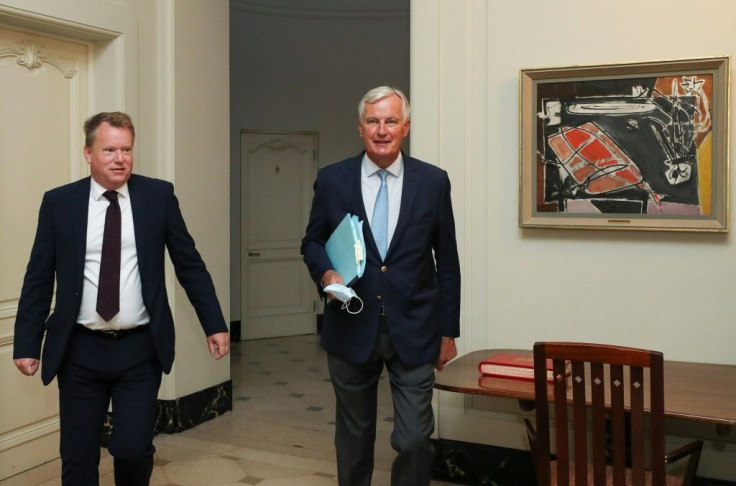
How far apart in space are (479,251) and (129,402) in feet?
6.12

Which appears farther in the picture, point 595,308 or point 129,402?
point 595,308

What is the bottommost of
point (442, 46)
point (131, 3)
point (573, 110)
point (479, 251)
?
point (479, 251)

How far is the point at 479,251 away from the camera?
13.4 feet

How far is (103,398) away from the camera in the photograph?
3.00 meters

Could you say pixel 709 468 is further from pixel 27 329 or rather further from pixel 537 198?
pixel 27 329

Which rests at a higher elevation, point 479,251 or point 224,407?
point 479,251

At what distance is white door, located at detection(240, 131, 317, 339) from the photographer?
8.87 meters

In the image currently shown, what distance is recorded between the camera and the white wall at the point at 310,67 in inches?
345

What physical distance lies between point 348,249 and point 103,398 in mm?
1023

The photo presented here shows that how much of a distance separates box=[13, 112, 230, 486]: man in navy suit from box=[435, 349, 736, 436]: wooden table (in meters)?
1.16

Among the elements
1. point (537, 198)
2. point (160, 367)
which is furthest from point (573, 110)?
point (160, 367)

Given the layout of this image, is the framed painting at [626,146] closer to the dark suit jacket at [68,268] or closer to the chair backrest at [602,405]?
the chair backrest at [602,405]

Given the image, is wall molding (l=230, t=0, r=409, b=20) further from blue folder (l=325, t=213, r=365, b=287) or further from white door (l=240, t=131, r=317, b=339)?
blue folder (l=325, t=213, r=365, b=287)

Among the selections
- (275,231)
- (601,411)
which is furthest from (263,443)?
(275,231)
